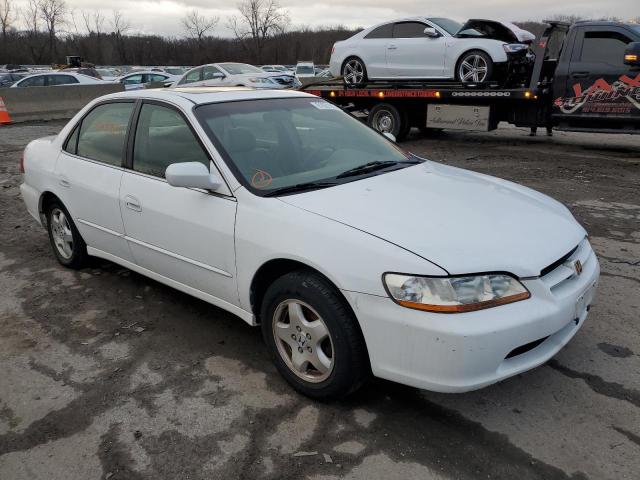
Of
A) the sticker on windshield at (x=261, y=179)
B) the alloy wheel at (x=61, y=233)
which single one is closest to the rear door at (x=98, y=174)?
the alloy wheel at (x=61, y=233)

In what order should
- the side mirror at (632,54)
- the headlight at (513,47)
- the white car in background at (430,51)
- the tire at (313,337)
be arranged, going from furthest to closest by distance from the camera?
the white car in background at (430,51)
the headlight at (513,47)
the side mirror at (632,54)
the tire at (313,337)

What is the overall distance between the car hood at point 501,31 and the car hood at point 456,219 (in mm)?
7949

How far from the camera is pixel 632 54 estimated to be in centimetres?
848

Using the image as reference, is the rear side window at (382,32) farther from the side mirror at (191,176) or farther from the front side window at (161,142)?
the side mirror at (191,176)

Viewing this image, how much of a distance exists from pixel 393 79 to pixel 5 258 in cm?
871

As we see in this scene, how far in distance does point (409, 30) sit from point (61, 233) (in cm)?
872

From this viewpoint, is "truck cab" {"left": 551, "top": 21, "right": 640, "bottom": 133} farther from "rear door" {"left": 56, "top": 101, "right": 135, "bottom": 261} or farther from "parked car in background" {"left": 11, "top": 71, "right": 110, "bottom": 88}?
"parked car in background" {"left": 11, "top": 71, "right": 110, "bottom": 88}

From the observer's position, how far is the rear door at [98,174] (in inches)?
156

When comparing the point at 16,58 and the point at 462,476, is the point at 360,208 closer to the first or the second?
the point at 462,476

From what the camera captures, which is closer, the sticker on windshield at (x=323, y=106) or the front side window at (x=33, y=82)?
the sticker on windshield at (x=323, y=106)

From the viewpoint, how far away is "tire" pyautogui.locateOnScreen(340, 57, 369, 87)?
12.1 metres

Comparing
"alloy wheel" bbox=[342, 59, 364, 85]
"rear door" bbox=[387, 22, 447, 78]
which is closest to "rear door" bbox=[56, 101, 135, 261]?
"rear door" bbox=[387, 22, 447, 78]

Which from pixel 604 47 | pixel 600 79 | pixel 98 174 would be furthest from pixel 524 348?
pixel 604 47

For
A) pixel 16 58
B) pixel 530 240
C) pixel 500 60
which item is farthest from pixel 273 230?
pixel 16 58
